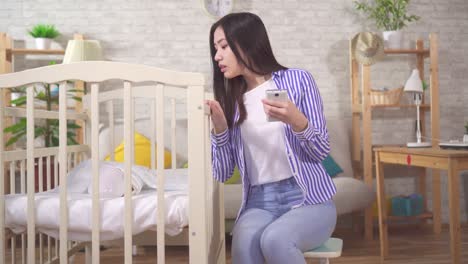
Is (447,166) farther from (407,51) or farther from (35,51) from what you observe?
(35,51)

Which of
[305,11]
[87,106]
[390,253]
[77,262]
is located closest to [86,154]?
[87,106]

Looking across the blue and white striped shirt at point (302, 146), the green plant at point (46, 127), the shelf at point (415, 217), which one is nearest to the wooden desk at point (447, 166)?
the shelf at point (415, 217)

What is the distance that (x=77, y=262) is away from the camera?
2852 mm

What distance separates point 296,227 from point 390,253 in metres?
1.86

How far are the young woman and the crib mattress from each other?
195 mm

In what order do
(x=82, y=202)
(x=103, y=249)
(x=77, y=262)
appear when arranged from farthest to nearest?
(x=103, y=249), (x=77, y=262), (x=82, y=202)

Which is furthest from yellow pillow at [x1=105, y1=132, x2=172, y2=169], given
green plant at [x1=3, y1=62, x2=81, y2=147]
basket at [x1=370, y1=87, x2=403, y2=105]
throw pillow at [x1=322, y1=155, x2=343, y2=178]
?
basket at [x1=370, y1=87, x2=403, y2=105]

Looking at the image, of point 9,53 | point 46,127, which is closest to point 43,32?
point 9,53

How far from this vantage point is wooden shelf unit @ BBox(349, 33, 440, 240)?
3.54m

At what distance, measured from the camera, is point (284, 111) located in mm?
1310

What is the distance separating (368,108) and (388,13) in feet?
2.76

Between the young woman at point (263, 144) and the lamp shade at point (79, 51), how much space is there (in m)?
1.92

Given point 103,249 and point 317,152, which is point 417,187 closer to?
point 103,249

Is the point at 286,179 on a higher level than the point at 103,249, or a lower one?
higher
